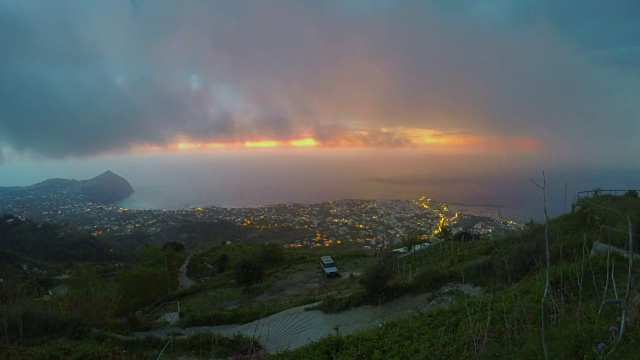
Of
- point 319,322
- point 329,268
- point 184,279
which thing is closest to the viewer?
point 319,322

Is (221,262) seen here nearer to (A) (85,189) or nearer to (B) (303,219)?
(B) (303,219)

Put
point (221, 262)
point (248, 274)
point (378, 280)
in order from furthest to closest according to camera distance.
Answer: point (221, 262) < point (248, 274) < point (378, 280)

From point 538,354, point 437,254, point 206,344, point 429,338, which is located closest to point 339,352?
point 429,338

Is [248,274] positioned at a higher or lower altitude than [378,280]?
lower

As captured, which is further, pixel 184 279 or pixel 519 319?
pixel 184 279

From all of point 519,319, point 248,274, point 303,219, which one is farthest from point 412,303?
point 303,219

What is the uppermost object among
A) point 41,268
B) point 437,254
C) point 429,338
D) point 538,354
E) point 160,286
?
point 538,354

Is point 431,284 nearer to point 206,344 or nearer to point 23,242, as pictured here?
point 206,344

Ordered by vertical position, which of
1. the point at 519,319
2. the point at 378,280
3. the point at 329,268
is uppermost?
the point at 519,319
